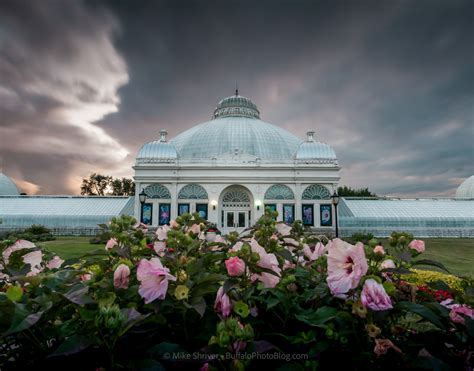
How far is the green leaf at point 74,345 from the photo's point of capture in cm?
142

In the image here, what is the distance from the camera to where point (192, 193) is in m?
35.7

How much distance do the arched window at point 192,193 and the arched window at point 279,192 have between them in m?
7.72

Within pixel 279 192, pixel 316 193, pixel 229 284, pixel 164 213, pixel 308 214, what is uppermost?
pixel 279 192

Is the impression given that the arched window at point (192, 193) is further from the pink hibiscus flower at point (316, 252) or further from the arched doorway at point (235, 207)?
the pink hibiscus flower at point (316, 252)

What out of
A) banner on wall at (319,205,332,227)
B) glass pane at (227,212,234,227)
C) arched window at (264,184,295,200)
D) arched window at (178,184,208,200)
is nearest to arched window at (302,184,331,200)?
banner on wall at (319,205,332,227)

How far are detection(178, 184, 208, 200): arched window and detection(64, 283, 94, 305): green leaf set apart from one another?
33.9 m

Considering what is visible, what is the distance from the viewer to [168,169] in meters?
35.8

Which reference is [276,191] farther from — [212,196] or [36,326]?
[36,326]

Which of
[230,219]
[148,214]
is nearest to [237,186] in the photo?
[230,219]

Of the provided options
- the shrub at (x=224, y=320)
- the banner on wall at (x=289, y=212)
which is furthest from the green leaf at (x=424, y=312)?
the banner on wall at (x=289, y=212)

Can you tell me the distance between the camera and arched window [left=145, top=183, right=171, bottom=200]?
3534 cm

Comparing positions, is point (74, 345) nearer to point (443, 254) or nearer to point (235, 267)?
point (235, 267)

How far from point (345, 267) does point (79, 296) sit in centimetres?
159

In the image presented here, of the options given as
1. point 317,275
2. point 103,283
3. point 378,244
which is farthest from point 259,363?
point 378,244
